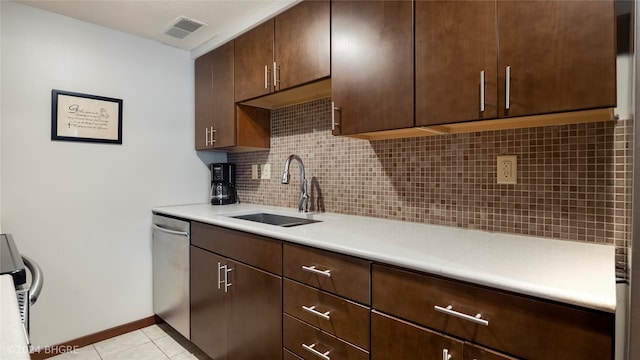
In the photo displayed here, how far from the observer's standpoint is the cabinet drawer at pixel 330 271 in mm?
1126

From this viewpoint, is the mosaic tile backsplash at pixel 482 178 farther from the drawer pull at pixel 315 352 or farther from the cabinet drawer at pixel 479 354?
the drawer pull at pixel 315 352

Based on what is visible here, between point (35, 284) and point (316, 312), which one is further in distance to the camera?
point (316, 312)

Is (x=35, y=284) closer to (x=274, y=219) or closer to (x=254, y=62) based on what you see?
(x=274, y=219)

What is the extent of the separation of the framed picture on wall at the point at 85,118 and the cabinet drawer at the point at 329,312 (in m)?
Result: 1.79

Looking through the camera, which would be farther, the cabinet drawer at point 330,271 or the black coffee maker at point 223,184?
the black coffee maker at point 223,184

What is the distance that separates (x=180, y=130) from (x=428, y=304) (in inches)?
94.0

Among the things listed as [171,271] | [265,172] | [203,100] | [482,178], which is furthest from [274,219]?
[482,178]

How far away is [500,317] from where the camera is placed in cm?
84

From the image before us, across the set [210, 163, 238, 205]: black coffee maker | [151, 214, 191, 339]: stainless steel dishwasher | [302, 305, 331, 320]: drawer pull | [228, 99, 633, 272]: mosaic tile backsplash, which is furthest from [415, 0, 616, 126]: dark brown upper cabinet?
[210, 163, 238, 205]: black coffee maker

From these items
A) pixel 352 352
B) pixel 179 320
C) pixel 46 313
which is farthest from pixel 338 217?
pixel 46 313

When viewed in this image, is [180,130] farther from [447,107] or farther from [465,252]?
[465,252]

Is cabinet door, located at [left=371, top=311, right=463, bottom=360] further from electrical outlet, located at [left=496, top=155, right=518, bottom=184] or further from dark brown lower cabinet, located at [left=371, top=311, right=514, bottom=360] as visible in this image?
electrical outlet, located at [left=496, top=155, right=518, bottom=184]

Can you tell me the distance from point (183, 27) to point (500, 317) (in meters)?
2.45

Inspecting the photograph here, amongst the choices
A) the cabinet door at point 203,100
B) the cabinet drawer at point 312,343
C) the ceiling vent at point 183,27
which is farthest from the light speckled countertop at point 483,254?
the ceiling vent at point 183,27
